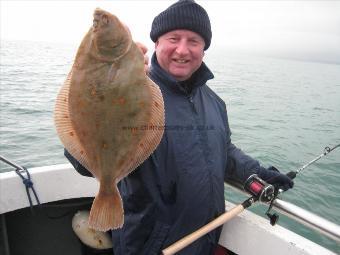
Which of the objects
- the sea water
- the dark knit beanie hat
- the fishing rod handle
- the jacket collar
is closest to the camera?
the fishing rod handle

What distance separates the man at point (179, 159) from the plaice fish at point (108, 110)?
311 mm

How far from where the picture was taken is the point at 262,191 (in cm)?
294

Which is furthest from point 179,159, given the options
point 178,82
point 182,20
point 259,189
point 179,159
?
point 182,20

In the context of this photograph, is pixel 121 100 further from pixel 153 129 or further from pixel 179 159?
pixel 179 159

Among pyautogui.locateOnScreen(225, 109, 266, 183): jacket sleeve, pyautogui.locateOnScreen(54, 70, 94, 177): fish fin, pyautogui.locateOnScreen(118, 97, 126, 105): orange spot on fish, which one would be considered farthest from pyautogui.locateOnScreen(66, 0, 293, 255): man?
pyautogui.locateOnScreen(118, 97, 126, 105): orange spot on fish

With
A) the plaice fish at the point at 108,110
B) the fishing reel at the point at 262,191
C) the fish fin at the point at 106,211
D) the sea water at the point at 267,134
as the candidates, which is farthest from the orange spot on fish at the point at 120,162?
the sea water at the point at 267,134

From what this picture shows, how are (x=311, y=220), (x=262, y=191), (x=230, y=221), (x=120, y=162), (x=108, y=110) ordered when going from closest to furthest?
(x=108, y=110) < (x=120, y=162) < (x=311, y=220) < (x=262, y=191) < (x=230, y=221)

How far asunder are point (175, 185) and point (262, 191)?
881mm

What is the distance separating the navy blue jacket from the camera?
2.44 m

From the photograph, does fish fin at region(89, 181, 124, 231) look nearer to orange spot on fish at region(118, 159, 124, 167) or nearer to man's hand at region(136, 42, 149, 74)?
orange spot on fish at region(118, 159, 124, 167)

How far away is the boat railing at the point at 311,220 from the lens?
272 centimetres

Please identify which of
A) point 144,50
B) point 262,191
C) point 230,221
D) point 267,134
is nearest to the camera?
point 144,50

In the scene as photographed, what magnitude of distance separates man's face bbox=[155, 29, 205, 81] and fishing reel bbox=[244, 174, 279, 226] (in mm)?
1095

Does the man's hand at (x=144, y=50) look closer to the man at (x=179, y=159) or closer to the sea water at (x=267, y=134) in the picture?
the man at (x=179, y=159)
